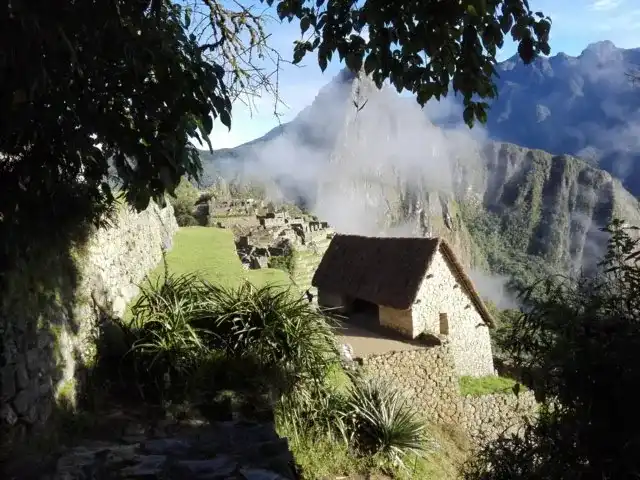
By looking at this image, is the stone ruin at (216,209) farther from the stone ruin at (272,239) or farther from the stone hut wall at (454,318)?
the stone hut wall at (454,318)

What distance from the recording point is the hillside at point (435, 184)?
93000 millimetres

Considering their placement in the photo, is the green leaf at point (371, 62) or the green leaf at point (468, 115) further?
the green leaf at point (468, 115)

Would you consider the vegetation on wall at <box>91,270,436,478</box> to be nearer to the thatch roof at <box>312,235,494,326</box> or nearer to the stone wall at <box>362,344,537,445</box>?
the stone wall at <box>362,344,537,445</box>

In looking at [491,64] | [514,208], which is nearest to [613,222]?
[491,64]

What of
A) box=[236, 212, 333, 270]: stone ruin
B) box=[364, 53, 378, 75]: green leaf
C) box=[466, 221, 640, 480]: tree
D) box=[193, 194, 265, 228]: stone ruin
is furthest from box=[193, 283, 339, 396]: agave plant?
box=[193, 194, 265, 228]: stone ruin

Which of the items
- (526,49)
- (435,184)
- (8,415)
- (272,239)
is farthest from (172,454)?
(435,184)

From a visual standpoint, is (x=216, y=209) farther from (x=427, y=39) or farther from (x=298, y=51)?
(x=427, y=39)

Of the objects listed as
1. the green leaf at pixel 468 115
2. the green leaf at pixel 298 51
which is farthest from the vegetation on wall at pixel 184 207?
the green leaf at pixel 468 115

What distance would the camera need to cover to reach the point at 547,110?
121 meters

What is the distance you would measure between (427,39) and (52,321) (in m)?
3.81

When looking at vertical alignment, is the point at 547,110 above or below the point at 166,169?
above

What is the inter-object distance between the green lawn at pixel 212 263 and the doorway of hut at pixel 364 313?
524 centimetres

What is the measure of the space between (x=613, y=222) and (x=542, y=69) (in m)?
141

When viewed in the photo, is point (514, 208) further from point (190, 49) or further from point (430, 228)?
point (190, 49)
